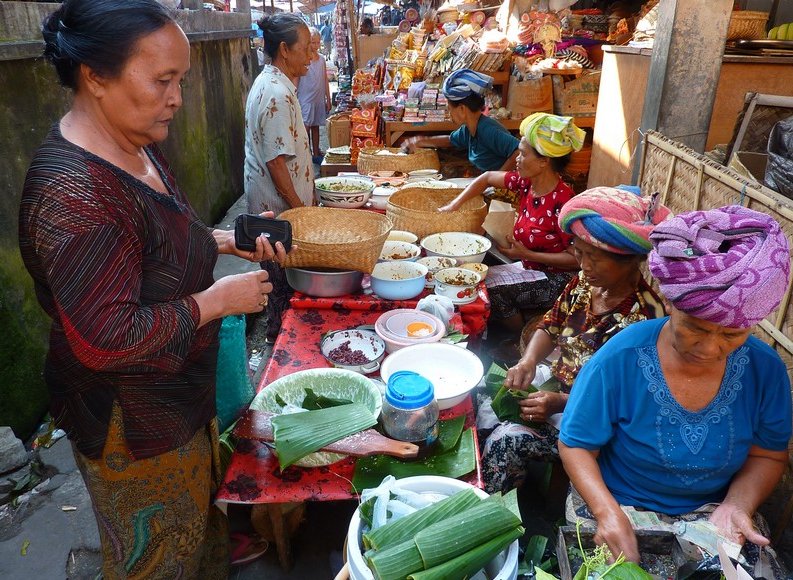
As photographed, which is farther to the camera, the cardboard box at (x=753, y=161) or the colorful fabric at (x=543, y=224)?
the colorful fabric at (x=543, y=224)

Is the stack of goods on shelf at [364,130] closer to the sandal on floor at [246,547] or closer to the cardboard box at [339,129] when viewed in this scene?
the cardboard box at [339,129]

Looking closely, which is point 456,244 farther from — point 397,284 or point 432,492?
point 432,492

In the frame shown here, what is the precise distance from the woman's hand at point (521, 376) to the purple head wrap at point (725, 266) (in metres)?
1.10

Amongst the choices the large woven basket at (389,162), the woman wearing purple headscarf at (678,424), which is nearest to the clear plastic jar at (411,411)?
the woman wearing purple headscarf at (678,424)

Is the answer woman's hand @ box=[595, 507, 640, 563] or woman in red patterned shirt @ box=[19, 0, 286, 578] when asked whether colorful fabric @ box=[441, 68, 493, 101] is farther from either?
woman's hand @ box=[595, 507, 640, 563]

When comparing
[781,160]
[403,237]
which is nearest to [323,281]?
[403,237]

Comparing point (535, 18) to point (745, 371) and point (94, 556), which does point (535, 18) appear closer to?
point (745, 371)

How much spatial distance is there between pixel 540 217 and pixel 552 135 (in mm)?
534

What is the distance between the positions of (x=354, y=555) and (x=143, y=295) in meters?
0.91

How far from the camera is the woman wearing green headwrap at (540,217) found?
3.45 meters

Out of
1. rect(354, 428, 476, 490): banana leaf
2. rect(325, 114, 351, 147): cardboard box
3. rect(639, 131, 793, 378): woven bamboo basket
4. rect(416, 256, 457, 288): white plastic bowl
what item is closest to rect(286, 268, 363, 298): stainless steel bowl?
rect(416, 256, 457, 288): white plastic bowl

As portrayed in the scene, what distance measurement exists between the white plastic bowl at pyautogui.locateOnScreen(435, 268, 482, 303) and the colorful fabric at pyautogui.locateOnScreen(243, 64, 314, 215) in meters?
1.38

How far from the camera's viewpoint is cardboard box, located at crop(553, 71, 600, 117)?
5.60m

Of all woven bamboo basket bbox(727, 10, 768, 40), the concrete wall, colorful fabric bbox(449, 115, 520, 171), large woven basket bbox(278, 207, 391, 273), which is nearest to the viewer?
the concrete wall
